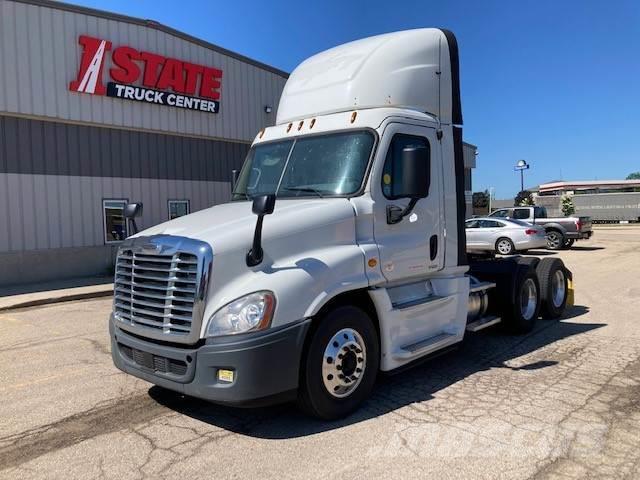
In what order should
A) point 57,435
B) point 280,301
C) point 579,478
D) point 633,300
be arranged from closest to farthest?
point 579,478 → point 280,301 → point 57,435 → point 633,300

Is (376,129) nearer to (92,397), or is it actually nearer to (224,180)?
(92,397)

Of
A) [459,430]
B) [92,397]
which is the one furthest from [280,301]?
[92,397]

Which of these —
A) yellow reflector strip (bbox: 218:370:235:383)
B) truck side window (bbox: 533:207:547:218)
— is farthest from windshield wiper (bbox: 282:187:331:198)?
truck side window (bbox: 533:207:547:218)

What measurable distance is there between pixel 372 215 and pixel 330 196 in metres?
0.41

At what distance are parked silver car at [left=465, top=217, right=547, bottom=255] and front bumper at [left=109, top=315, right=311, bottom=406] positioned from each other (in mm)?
16365

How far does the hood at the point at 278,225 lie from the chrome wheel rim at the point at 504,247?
665 inches

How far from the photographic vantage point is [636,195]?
48875 millimetres

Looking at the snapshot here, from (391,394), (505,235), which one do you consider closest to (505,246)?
(505,235)

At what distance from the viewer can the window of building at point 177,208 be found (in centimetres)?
1633

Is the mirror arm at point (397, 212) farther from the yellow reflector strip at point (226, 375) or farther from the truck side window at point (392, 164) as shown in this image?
the yellow reflector strip at point (226, 375)

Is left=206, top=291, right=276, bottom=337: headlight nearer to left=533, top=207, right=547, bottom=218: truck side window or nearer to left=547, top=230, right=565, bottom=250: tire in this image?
left=547, top=230, right=565, bottom=250: tire

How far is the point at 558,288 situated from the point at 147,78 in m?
12.4

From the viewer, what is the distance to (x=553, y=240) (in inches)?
885

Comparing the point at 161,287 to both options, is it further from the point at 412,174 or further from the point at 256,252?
the point at 412,174
